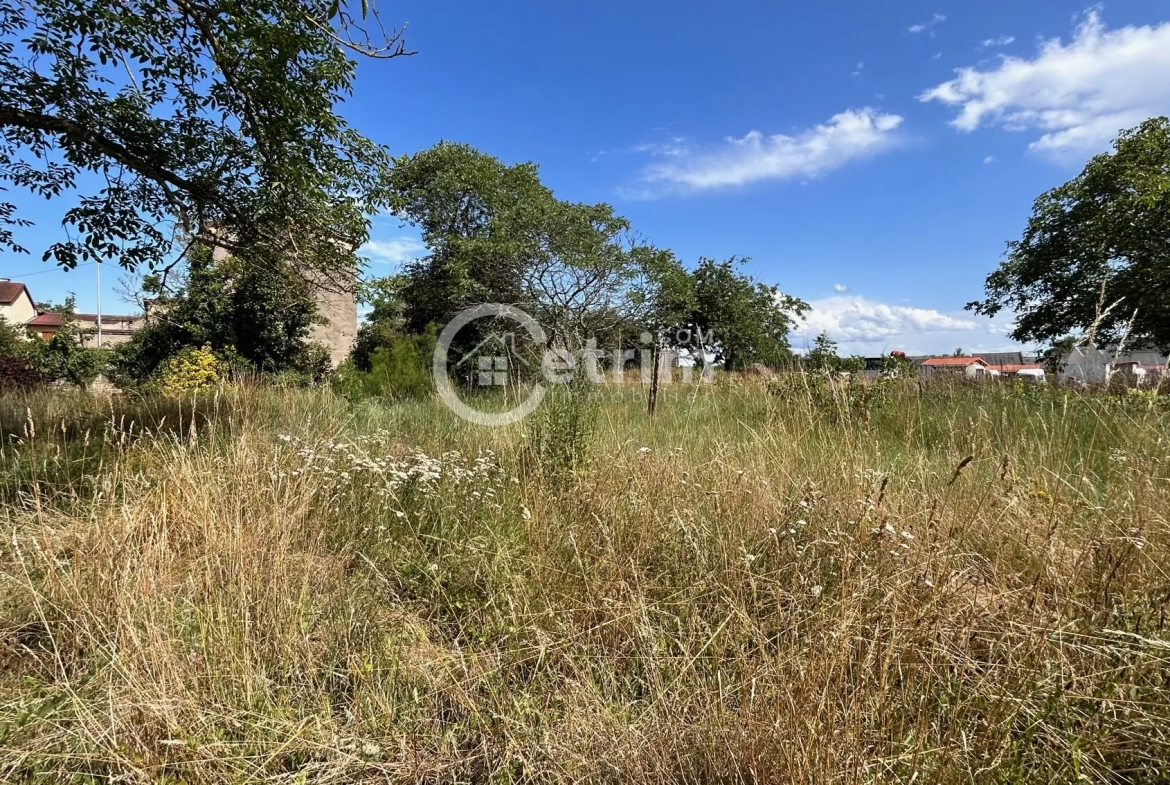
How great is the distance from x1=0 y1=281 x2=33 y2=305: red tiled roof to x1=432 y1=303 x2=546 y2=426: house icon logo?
133 feet

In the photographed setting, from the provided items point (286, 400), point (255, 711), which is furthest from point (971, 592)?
point (286, 400)

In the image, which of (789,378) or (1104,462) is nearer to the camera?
(1104,462)

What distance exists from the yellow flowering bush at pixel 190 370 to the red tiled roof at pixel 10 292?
36921 mm

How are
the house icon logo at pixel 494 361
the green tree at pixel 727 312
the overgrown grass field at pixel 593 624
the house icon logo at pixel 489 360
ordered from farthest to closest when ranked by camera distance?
the green tree at pixel 727 312
the house icon logo at pixel 494 361
the house icon logo at pixel 489 360
the overgrown grass field at pixel 593 624

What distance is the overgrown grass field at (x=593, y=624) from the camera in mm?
1126

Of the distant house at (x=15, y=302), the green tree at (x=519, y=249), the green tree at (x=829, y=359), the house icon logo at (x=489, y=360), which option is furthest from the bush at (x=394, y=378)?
the distant house at (x=15, y=302)

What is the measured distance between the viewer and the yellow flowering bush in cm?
898

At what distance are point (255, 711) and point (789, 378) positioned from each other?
4749mm

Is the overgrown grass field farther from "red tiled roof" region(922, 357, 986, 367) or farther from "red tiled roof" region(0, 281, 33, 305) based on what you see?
"red tiled roof" region(0, 281, 33, 305)

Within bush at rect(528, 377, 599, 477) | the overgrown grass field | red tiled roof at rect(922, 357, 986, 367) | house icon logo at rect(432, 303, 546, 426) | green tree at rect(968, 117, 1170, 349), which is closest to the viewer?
the overgrown grass field

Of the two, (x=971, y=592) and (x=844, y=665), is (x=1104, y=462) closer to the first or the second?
(x=971, y=592)

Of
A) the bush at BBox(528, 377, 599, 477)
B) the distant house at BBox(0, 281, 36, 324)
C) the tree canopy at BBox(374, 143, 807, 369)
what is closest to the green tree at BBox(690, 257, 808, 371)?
the tree canopy at BBox(374, 143, 807, 369)

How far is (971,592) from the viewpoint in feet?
4.96

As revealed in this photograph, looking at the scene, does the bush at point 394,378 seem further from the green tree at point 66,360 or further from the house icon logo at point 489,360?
the green tree at point 66,360
